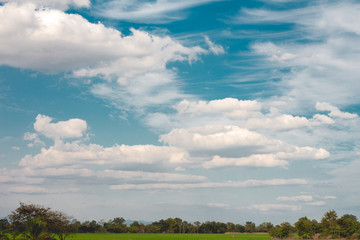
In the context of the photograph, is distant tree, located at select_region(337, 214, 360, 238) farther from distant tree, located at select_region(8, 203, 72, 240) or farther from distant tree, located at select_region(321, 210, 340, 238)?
distant tree, located at select_region(8, 203, 72, 240)

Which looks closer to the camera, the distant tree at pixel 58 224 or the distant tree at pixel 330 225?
the distant tree at pixel 58 224

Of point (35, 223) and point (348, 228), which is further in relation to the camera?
point (348, 228)

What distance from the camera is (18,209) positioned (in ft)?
238

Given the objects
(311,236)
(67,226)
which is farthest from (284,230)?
(67,226)

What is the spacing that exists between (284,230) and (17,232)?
317 ft

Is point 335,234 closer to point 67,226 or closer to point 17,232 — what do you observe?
point 67,226

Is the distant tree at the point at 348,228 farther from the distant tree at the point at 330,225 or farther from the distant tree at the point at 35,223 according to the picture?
the distant tree at the point at 35,223

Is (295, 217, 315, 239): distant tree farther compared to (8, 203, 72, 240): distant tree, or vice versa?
(295, 217, 315, 239): distant tree

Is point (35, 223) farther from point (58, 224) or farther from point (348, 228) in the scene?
point (348, 228)

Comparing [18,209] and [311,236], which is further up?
[18,209]

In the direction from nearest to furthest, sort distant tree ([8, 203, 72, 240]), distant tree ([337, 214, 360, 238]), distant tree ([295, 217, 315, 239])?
distant tree ([8, 203, 72, 240]), distant tree ([337, 214, 360, 238]), distant tree ([295, 217, 315, 239])

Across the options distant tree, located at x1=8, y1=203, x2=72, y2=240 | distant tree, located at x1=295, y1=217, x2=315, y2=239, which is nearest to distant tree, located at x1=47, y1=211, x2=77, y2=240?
distant tree, located at x1=8, y1=203, x2=72, y2=240

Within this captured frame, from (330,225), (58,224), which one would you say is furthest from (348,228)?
(58,224)

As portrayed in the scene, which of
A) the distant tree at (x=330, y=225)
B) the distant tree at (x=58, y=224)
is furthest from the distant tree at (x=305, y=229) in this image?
the distant tree at (x=58, y=224)
